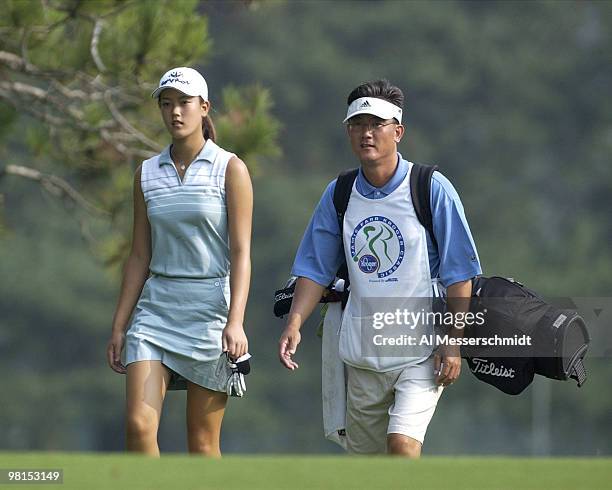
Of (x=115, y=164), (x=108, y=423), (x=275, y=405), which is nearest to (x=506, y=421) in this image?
(x=275, y=405)

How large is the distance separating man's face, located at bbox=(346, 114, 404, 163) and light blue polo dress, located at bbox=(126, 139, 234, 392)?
1.63ft

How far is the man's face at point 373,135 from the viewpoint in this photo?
5.96 metres

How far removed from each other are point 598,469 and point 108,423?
34045 mm

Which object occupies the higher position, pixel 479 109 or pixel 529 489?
pixel 479 109

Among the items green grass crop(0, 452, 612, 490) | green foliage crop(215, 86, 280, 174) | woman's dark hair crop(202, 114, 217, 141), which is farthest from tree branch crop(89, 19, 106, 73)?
green grass crop(0, 452, 612, 490)

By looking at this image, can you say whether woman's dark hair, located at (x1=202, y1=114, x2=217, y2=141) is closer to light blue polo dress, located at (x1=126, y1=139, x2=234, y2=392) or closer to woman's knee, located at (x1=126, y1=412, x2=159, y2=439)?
light blue polo dress, located at (x1=126, y1=139, x2=234, y2=392)

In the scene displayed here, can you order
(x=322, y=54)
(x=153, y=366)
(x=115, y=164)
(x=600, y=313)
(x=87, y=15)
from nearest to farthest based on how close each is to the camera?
(x=153, y=366), (x=600, y=313), (x=87, y=15), (x=115, y=164), (x=322, y=54)

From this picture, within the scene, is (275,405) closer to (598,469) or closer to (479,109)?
(479,109)

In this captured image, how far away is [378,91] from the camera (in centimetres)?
601

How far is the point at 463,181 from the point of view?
3841 centimetres

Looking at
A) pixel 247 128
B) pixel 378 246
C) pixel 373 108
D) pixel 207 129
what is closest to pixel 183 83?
pixel 207 129

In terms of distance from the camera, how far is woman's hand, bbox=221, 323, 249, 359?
569cm

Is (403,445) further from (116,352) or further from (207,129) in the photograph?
(207,129)

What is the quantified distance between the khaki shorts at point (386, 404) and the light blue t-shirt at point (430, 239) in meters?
0.36
